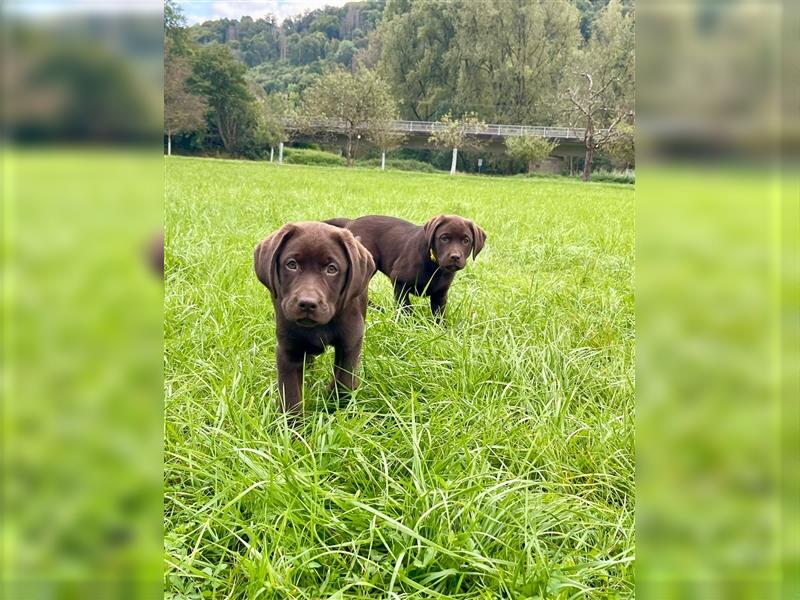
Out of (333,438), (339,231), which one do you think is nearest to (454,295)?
(339,231)

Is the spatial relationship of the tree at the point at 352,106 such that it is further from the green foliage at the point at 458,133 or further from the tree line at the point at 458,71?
the green foliage at the point at 458,133

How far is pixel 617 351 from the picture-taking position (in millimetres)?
3580

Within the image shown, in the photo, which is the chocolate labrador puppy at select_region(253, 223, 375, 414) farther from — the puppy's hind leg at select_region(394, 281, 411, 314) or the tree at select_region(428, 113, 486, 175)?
the tree at select_region(428, 113, 486, 175)

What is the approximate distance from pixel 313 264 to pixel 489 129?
158 ft

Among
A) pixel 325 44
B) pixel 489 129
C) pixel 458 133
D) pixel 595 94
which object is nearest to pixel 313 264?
pixel 325 44

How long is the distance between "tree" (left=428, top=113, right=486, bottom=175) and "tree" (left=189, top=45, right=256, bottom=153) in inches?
1182

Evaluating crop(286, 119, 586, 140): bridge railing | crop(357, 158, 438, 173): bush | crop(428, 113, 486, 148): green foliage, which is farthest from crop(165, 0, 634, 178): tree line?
crop(357, 158, 438, 173): bush

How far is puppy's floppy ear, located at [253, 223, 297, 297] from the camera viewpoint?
278 cm

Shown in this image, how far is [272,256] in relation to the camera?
109 inches

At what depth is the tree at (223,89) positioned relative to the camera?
3613 millimetres

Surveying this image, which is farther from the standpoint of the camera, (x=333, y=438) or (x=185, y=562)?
(x=333, y=438)
